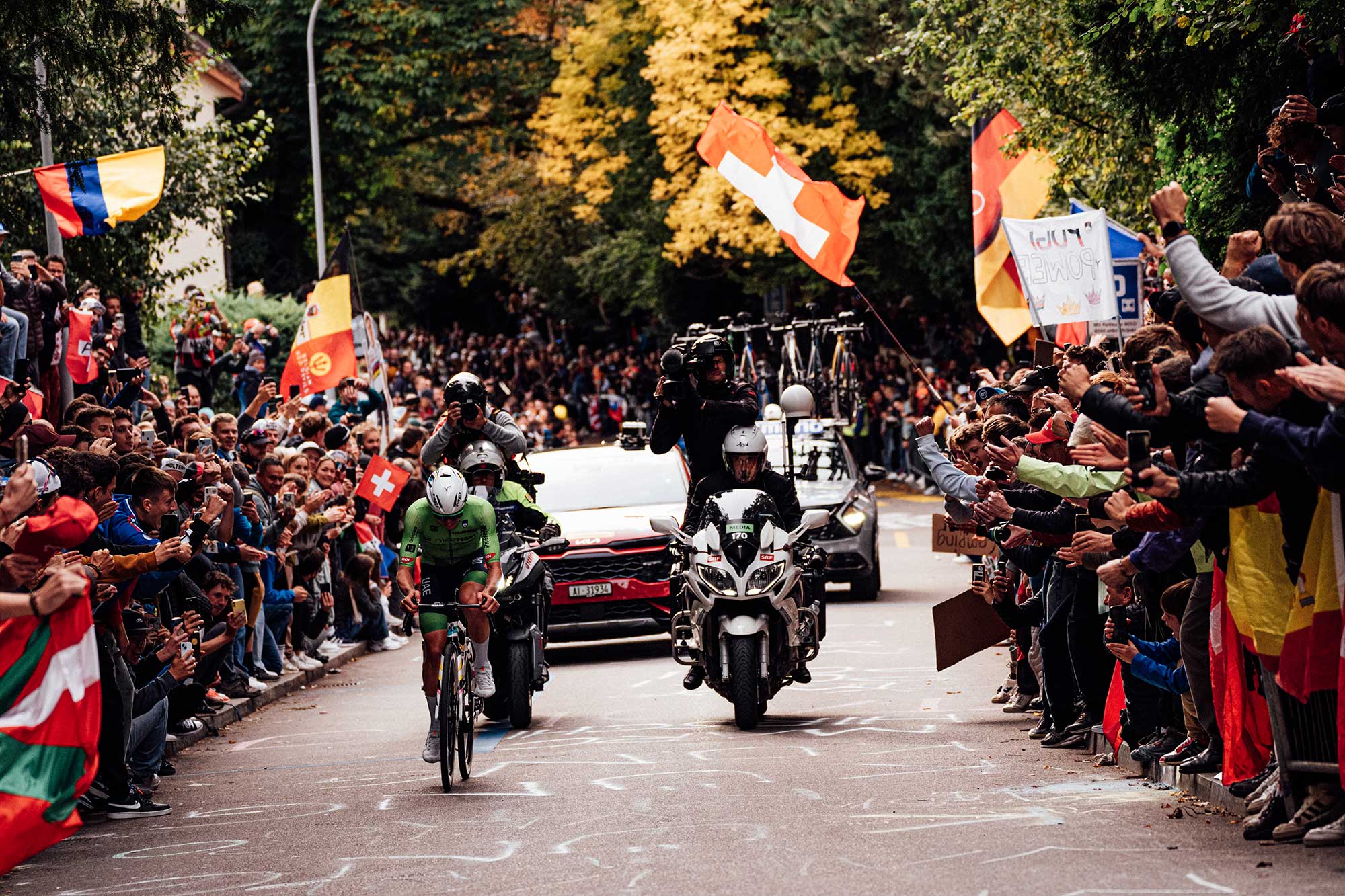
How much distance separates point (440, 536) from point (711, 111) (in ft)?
106

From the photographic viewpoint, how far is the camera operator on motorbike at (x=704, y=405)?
1355 cm

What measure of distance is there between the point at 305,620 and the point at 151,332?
35.6 ft

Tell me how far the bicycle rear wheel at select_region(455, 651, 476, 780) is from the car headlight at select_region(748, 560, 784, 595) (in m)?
2.04

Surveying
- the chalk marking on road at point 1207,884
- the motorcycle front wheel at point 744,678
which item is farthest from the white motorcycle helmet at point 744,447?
the chalk marking on road at point 1207,884

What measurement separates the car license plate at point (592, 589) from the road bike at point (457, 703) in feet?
18.8

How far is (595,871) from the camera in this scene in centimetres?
795

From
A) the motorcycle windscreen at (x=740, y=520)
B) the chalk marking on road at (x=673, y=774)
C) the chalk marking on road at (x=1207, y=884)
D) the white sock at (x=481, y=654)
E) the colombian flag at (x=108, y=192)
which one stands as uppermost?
the colombian flag at (x=108, y=192)

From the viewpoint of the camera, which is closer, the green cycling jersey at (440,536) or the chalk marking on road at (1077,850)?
the chalk marking on road at (1077,850)

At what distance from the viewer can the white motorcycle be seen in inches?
491

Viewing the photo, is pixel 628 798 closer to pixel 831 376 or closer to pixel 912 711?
pixel 912 711

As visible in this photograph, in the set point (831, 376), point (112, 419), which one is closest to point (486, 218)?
point (831, 376)

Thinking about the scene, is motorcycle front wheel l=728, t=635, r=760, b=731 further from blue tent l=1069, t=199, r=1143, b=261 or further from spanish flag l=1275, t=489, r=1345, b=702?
blue tent l=1069, t=199, r=1143, b=261

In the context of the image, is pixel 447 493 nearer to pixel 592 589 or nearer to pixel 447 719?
pixel 447 719

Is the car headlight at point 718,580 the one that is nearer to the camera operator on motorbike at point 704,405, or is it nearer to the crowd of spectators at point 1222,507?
the camera operator on motorbike at point 704,405
